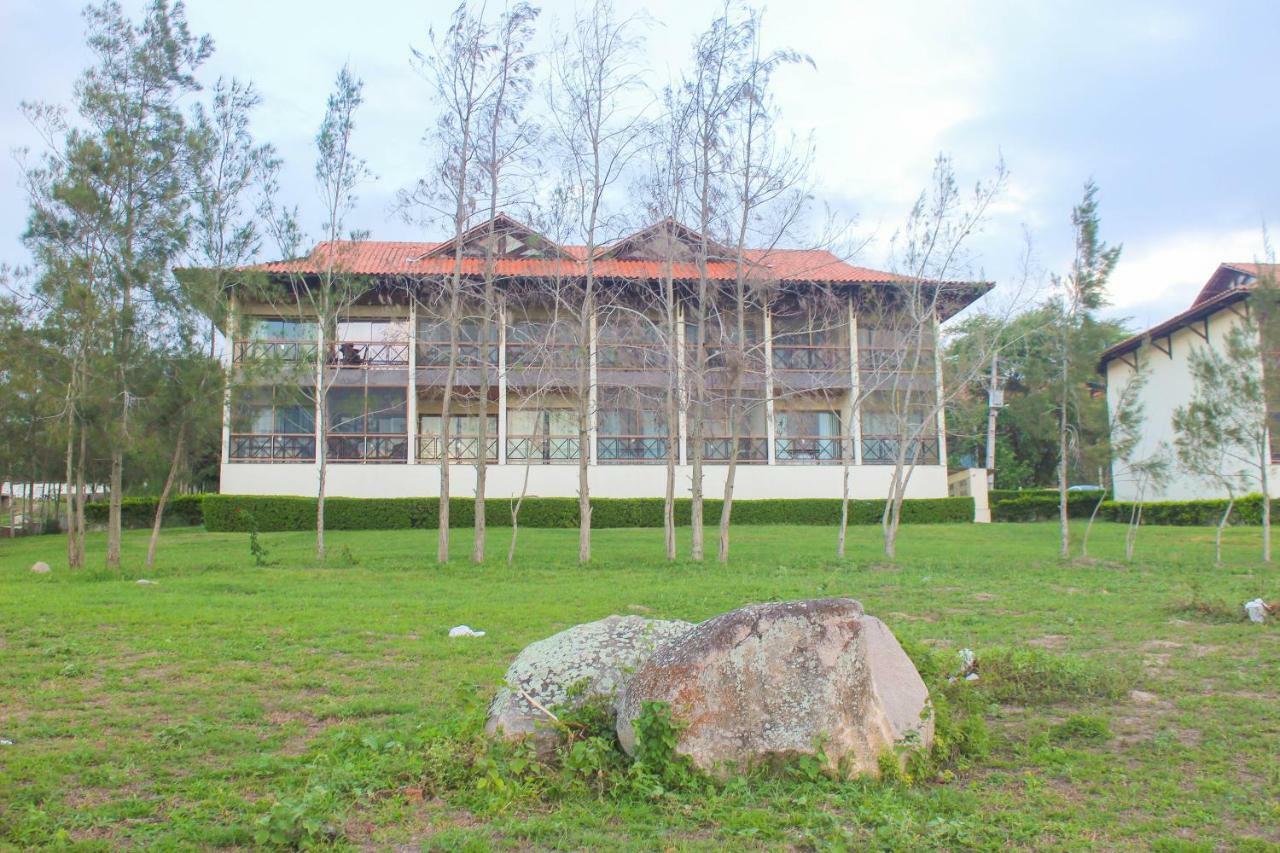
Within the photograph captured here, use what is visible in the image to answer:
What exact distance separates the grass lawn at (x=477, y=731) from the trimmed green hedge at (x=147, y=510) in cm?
1832

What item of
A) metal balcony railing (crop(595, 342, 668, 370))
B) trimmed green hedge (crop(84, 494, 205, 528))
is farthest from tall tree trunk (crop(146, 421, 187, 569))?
trimmed green hedge (crop(84, 494, 205, 528))

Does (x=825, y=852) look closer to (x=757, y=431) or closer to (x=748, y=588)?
(x=748, y=588)

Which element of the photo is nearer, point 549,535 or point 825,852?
point 825,852

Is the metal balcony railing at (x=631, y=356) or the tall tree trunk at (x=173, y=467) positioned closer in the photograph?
the tall tree trunk at (x=173, y=467)

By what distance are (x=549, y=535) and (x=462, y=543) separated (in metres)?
2.98

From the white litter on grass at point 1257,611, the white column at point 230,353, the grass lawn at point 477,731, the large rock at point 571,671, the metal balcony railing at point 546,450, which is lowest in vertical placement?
the grass lawn at point 477,731

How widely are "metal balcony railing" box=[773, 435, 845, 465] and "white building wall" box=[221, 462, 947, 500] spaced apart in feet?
2.44

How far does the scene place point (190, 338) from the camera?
18.3 metres

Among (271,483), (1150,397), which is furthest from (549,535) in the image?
(1150,397)

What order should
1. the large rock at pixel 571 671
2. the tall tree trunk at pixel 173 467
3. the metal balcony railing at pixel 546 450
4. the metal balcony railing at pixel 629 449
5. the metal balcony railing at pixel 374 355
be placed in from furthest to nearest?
the metal balcony railing at pixel 629 449 → the metal balcony railing at pixel 546 450 → the metal balcony railing at pixel 374 355 → the tall tree trunk at pixel 173 467 → the large rock at pixel 571 671

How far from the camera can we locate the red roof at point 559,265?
20.4 m

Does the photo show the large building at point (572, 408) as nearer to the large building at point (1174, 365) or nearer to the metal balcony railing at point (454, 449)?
the metal balcony railing at point (454, 449)

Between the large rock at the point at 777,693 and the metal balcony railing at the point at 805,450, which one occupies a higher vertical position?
the metal balcony railing at the point at 805,450

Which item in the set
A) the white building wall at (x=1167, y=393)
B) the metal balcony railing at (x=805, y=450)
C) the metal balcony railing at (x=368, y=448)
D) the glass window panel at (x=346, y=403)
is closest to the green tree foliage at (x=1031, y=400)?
the white building wall at (x=1167, y=393)
